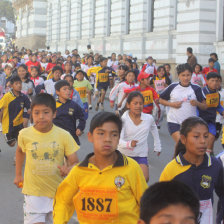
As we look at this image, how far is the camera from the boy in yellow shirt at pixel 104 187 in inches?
129

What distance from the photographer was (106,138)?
11.0 ft

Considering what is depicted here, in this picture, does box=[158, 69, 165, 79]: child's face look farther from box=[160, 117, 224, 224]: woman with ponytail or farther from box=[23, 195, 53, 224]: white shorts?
box=[160, 117, 224, 224]: woman with ponytail

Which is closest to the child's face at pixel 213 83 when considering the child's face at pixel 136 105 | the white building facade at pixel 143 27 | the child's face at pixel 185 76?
the child's face at pixel 185 76


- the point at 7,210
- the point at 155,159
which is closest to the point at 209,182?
the point at 7,210

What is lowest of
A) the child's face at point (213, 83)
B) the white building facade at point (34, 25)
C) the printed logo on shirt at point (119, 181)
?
the printed logo on shirt at point (119, 181)

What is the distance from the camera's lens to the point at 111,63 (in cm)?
2375

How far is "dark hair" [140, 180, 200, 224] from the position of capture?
80.4 inches

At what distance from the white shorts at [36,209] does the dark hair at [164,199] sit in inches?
93.1

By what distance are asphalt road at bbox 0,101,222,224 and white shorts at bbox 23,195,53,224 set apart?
1.34 m

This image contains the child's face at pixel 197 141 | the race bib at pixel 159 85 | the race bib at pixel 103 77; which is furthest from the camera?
the race bib at pixel 103 77

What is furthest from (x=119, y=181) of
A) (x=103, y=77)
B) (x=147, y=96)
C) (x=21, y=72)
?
(x=103, y=77)

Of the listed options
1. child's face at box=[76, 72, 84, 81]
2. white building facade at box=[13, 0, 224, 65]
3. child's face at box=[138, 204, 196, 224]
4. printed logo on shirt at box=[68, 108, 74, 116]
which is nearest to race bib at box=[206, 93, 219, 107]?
printed logo on shirt at box=[68, 108, 74, 116]

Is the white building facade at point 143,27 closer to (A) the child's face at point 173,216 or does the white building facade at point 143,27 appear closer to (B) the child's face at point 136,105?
(B) the child's face at point 136,105

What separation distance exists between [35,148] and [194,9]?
18646mm
